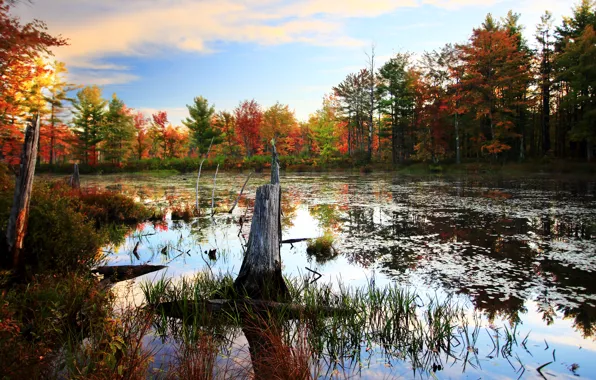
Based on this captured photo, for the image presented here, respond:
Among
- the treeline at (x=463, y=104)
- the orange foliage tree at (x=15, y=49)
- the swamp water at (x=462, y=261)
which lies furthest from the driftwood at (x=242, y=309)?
the treeline at (x=463, y=104)

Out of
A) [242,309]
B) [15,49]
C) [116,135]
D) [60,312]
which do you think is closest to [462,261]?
[242,309]

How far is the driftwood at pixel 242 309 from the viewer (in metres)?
4.45

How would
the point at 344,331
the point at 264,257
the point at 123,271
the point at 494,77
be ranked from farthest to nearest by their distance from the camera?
the point at 494,77 < the point at 123,271 < the point at 264,257 < the point at 344,331

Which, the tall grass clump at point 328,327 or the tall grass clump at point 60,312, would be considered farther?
the tall grass clump at point 328,327

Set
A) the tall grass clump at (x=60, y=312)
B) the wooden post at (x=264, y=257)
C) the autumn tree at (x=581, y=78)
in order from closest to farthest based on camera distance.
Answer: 1. the tall grass clump at (x=60, y=312)
2. the wooden post at (x=264, y=257)
3. the autumn tree at (x=581, y=78)

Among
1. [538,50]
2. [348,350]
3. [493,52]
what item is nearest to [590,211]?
[348,350]

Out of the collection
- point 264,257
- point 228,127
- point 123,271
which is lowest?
point 123,271

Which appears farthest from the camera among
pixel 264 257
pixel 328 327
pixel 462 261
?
pixel 462 261

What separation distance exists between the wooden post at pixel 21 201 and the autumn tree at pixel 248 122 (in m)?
50.0

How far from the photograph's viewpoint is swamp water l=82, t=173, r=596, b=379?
388 centimetres

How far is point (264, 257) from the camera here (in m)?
5.38

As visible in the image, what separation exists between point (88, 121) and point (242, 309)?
145 ft

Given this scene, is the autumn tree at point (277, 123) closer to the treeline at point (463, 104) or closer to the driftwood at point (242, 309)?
the treeline at point (463, 104)

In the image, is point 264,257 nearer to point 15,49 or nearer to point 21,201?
point 21,201
